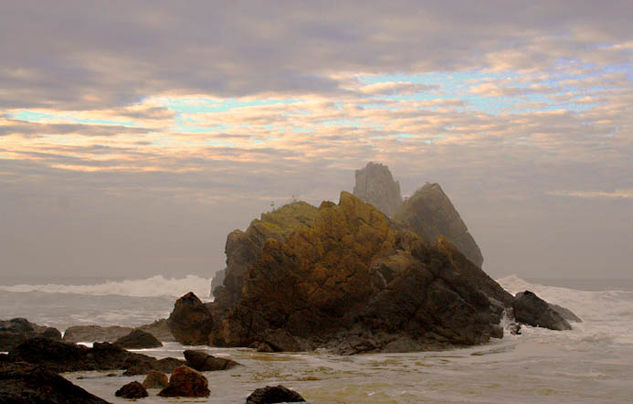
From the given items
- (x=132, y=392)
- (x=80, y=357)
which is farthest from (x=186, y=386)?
(x=80, y=357)

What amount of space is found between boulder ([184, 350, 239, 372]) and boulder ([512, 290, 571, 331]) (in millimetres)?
17286

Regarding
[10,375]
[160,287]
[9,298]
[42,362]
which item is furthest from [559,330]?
[160,287]

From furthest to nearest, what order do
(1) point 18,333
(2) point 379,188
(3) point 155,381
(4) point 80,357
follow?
(2) point 379,188 → (1) point 18,333 → (4) point 80,357 → (3) point 155,381

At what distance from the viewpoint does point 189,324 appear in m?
27.8

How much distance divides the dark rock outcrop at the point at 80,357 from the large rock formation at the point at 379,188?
49396 millimetres

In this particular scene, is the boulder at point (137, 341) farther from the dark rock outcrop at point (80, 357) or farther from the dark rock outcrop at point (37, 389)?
the dark rock outcrop at point (37, 389)

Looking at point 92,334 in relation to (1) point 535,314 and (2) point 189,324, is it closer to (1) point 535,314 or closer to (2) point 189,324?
(2) point 189,324

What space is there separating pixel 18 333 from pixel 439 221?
31.8m

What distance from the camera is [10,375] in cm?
1151

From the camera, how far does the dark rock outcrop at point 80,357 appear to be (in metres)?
18.6

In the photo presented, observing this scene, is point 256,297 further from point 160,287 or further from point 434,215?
point 160,287

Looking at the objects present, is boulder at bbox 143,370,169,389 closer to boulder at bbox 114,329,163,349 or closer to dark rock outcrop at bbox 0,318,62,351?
dark rock outcrop at bbox 0,318,62,351

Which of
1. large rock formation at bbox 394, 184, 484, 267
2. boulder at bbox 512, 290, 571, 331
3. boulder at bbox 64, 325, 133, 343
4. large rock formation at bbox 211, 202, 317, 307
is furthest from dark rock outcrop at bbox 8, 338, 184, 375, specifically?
large rock formation at bbox 394, 184, 484, 267

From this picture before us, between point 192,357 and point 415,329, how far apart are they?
366 inches
